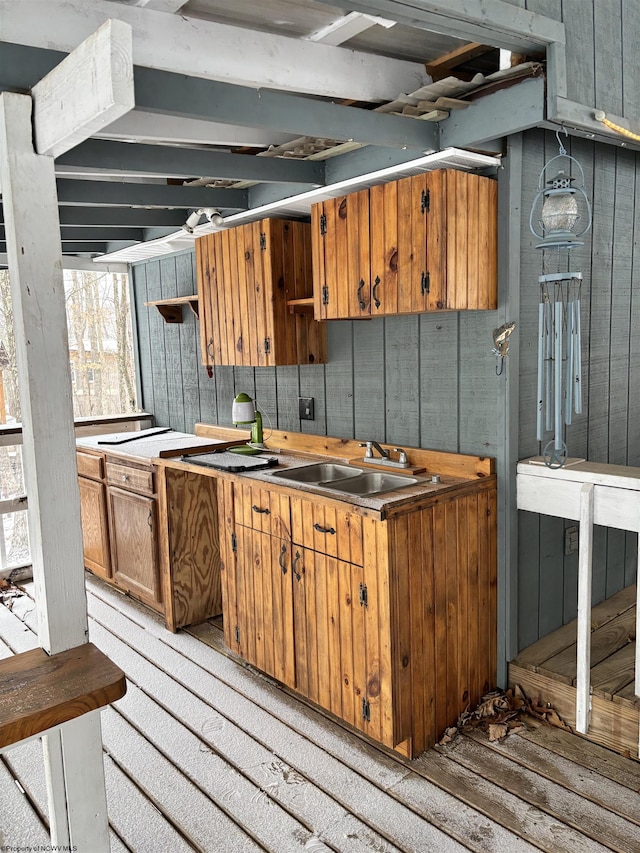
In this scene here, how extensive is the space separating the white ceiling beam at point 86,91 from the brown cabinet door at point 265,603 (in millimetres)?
1877

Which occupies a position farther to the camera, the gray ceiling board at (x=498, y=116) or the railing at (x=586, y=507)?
the railing at (x=586, y=507)

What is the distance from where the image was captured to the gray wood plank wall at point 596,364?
2.79 metres

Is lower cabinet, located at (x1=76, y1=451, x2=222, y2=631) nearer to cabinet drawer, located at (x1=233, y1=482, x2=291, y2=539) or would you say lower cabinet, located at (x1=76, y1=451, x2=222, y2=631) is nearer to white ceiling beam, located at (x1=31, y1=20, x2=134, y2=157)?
cabinet drawer, located at (x1=233, y1=482, x2=291, y2=539)

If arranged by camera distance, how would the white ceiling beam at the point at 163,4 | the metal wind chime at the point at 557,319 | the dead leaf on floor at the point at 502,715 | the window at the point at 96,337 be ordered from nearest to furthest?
1. the white ceiling beam at the point at 163,4
2. the metal wind chime at the point at 557,319
3. the dead leaf on floor at the point at 502,715
4. the window at the point at 96,337

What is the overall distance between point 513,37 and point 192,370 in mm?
3141

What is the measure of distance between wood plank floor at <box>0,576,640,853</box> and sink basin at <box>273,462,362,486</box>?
0.98 meters

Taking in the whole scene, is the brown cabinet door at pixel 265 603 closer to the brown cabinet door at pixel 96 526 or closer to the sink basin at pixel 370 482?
the sink basin at pixel 370 482

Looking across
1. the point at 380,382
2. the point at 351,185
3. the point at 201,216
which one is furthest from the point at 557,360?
the point at 201,216

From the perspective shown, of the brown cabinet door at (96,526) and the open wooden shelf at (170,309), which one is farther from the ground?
the open wooden shelf at (170,309)

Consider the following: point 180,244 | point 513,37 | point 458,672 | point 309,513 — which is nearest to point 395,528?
point 309,513

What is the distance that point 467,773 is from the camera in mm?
2471

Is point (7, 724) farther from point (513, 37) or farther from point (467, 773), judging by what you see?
point (513, 37)

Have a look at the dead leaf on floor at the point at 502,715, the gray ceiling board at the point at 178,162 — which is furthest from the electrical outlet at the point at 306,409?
the dead leaf on floor at the point at 502,715

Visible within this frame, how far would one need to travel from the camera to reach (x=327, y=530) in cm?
267
